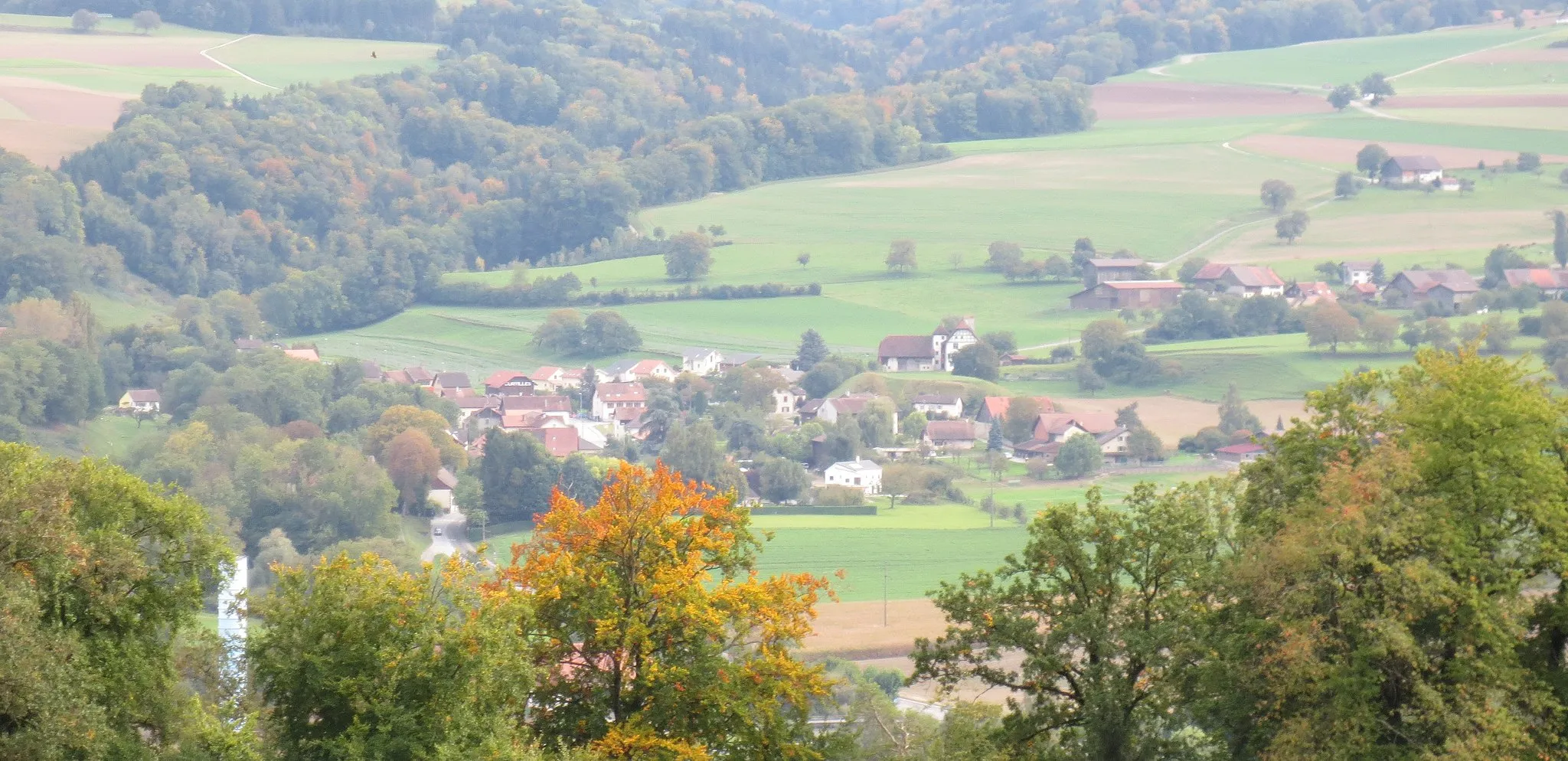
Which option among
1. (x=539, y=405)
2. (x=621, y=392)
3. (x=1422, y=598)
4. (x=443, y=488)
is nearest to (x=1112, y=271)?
(x=621, y=392)

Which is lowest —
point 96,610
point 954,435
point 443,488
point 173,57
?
point 443,488

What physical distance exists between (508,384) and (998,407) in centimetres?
2457

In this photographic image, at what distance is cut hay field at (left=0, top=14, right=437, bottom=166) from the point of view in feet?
422

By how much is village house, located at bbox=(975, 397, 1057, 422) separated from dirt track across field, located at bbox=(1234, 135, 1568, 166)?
186ft

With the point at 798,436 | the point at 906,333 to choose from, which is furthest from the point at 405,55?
the point at 798,436

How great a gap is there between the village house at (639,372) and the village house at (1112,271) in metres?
25.9

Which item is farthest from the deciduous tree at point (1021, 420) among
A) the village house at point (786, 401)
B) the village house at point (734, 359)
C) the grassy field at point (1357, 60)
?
the grassy field at point (1357, 60)

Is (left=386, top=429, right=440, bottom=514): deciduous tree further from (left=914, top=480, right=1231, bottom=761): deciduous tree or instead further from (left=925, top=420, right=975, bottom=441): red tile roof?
(left=914, top=480, right=1231, bottom=761): deciduous tree

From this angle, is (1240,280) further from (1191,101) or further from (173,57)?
(173,57)

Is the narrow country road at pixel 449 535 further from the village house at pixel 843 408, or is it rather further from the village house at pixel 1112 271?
the village house at pixel 1112 271

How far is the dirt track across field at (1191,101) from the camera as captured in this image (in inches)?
6088

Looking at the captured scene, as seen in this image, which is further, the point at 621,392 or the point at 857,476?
the point at 621,392

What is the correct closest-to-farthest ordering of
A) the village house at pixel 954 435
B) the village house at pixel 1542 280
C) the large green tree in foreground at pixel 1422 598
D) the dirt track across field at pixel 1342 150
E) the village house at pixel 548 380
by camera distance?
1. the large green tree in foreground at pixel 1422 598
2. the village house at pixel 954 435
3. the village house at pixel 548 380
4. the village house at pixel 1542 280
5. the dirt track across field at pixel 1342 150

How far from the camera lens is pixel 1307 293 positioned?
99.7 m
